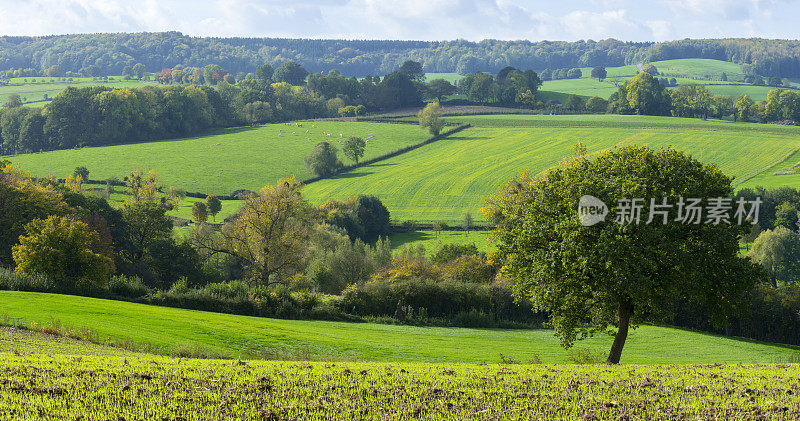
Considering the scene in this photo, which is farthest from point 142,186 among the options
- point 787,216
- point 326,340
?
point 787,216

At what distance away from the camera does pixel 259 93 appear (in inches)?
7785

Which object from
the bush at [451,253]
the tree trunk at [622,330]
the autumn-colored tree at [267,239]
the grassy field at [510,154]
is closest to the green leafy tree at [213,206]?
the grassy field at [510,154]

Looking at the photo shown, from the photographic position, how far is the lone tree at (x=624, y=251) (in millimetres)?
27516

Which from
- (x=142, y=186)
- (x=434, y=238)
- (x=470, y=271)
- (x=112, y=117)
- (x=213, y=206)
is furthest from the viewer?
(x=112, y=117)

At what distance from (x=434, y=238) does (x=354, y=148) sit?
175 feet

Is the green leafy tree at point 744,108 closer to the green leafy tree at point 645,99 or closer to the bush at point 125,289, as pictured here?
the green leafy tree at point 645,99

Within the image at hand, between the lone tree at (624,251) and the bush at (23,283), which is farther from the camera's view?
the bush at (23,283)

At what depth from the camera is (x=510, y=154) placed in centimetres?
14762

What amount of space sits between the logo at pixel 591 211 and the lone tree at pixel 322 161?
373 ft

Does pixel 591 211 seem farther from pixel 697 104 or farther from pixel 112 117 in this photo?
pixel 697 104

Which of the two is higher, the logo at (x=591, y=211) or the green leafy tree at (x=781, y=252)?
the logo at (x=591, y=211)

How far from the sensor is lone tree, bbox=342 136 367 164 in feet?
491

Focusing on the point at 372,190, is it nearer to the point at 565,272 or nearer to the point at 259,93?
the point at 259,93

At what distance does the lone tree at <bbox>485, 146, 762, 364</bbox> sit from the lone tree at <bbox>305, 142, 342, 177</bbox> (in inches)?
4370
